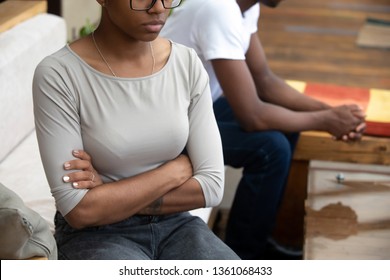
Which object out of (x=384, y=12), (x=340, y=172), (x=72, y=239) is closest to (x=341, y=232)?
(x=340, y=172)

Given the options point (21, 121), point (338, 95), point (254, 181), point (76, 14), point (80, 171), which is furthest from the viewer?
point (76, 14)

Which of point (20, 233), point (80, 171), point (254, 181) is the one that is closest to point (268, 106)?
point (254, 181)

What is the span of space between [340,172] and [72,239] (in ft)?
4.09

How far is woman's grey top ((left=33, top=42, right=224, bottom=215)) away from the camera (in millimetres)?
1827

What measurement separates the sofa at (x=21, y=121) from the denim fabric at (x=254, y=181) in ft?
1.03

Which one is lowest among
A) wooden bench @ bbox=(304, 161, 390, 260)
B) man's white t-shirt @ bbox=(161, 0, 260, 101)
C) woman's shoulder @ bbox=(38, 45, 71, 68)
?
wooden bench @ bbox=(304, 161, 390, 260)

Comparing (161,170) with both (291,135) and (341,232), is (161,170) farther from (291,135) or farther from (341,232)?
(291,135)

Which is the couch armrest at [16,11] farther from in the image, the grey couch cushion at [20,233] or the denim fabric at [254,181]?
the grey couch cushion at [20,233]

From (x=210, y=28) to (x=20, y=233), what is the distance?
49.1 inches

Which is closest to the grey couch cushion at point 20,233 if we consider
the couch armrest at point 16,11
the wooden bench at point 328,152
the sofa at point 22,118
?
the sofa at point 22,118

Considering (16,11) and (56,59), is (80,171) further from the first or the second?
(16,11)

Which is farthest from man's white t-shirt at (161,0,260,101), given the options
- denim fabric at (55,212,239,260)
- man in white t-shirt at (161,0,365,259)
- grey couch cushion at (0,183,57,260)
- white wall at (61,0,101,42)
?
white wall at (61,0,101,42)

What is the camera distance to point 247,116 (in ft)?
9.25

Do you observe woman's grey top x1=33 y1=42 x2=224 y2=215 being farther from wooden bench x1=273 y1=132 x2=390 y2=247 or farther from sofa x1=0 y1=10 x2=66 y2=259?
wooden bench x1=273 y1=132 x2=390 y2=247
